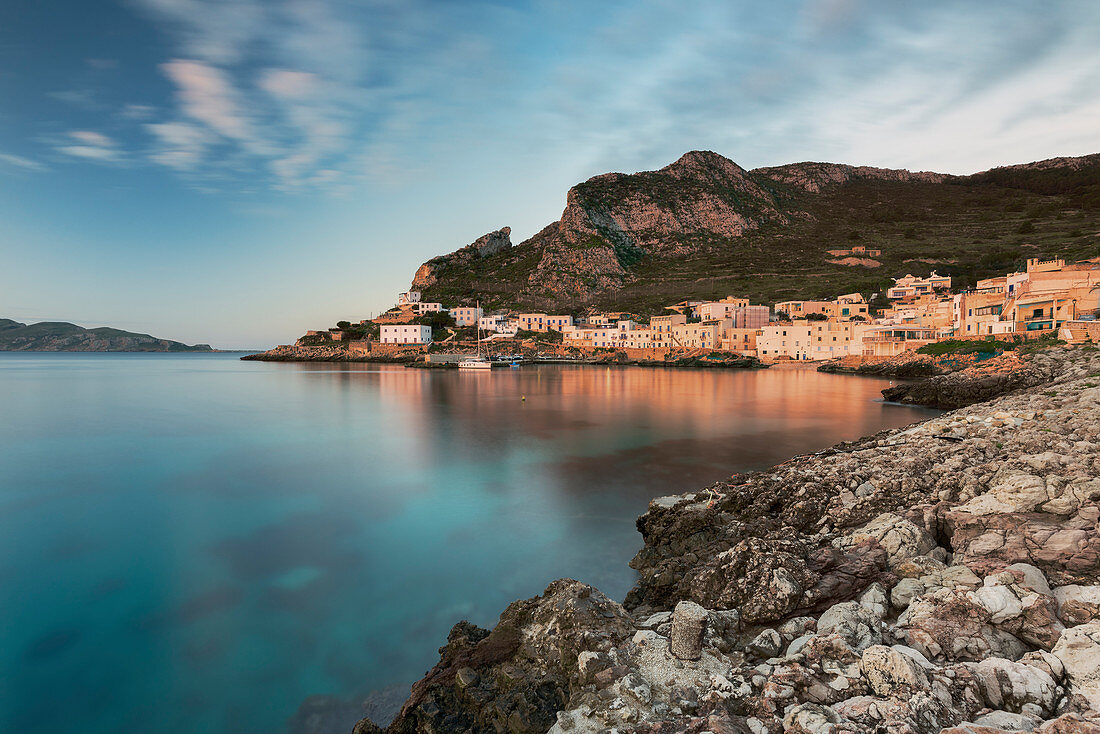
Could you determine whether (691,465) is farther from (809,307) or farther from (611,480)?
(809,307)

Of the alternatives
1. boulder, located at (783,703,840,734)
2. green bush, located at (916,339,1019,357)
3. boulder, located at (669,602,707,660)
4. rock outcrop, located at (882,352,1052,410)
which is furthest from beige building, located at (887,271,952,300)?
boulder, located at (783,703,840,734)

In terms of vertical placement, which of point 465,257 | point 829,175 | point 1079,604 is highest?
point 829,175

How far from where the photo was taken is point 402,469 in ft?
42.5

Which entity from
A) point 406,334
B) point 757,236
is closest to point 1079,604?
point 406,334

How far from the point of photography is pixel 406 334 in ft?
254

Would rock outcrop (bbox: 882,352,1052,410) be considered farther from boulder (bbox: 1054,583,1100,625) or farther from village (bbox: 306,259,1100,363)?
boulder (bbox: 1054,583,1100,625)

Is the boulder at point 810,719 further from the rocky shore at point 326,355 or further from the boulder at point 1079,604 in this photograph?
the rocky shore at point 326,355

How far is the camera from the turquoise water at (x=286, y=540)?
15.9 ft

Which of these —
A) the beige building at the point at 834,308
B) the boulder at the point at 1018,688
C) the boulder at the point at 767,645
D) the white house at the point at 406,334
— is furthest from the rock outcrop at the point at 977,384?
the white house at the point at 406,334

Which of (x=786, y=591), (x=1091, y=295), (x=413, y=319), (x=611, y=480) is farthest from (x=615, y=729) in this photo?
(x=413, y=319)

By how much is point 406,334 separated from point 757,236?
3445 inches

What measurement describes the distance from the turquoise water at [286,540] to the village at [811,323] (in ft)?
67.1

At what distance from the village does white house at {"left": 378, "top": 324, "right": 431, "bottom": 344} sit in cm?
17

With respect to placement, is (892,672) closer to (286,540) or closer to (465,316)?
(286,540)
